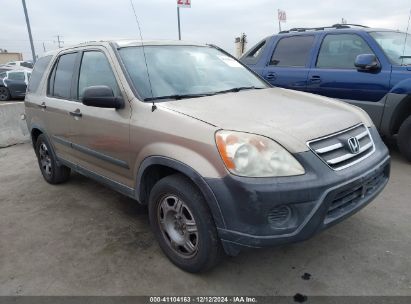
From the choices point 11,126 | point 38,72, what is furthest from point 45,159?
point 11,126

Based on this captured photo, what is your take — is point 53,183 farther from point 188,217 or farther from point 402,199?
point 402,199

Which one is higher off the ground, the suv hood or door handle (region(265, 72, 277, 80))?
the suv hood

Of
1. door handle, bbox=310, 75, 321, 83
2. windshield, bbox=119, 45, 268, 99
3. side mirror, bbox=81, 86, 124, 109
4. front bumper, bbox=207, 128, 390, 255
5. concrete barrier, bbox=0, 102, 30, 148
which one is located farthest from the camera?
concrete barrier, bbox=0, 102, 30, 148

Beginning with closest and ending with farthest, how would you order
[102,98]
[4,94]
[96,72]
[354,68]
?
[102,98], [96,72], [354,68], [4,94]

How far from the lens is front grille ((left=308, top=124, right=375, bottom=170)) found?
95.4 inches

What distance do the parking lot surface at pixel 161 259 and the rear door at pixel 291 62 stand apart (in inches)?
94.2

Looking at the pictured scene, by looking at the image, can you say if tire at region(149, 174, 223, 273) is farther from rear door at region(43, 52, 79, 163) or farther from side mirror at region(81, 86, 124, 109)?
rear door at region(43, 52, 79, 163)

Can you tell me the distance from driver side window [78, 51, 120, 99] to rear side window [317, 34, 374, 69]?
345cm

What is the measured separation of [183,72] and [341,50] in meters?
3.15

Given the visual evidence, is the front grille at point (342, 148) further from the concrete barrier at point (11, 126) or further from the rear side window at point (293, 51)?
the concrete barrier at point (11, 126)

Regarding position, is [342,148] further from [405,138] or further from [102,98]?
[405,138]

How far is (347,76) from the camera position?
528 cm

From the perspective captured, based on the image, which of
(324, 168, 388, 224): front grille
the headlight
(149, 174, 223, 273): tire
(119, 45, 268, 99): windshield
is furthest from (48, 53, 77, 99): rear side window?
(324, 168, 388, 224): front grille

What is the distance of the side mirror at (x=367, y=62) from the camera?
487cm
